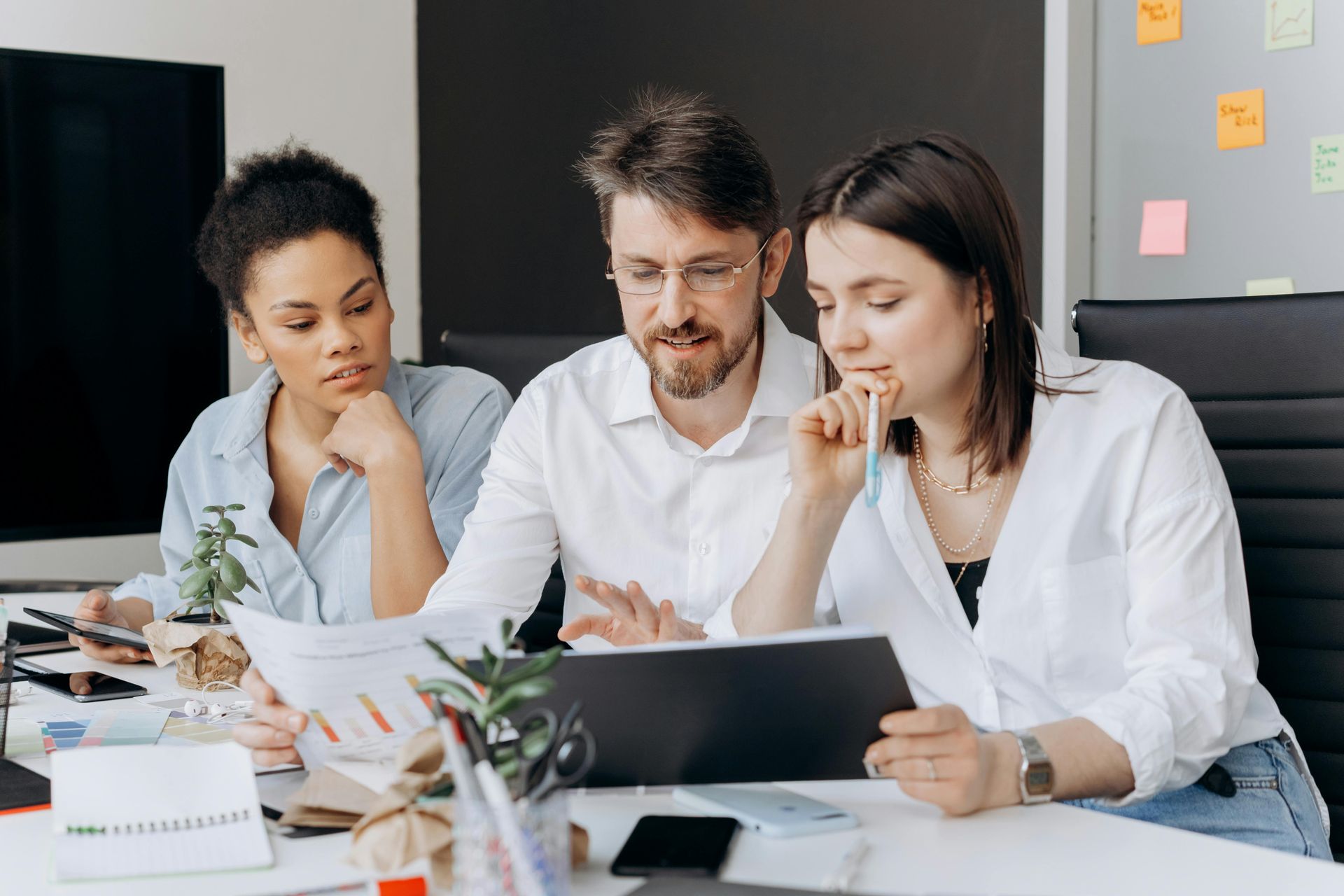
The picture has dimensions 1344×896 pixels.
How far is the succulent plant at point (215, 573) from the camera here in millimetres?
1585

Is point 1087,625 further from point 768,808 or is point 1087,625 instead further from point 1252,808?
point 768,808

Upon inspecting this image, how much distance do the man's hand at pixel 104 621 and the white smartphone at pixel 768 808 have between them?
89cm

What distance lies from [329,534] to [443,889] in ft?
4.01

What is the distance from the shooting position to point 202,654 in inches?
61.2

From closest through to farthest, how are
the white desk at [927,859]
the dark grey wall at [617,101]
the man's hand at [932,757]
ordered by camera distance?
the white desk at [927,859]
the man's hand at [932,757]
the dark grey wall at [617,101]

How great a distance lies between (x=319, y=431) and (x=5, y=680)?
86cm

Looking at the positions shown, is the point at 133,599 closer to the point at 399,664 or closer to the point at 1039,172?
the point at 399,664

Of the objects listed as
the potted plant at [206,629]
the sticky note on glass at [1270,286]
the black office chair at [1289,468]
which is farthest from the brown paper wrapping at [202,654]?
the sticky note on glass at [1270,286]

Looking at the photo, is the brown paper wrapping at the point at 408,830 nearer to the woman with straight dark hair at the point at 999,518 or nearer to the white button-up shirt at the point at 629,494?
the woman with straight dark hair at the point at 999,518

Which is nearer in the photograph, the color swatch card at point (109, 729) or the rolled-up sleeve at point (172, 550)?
the color swatch card at point (109, 729)

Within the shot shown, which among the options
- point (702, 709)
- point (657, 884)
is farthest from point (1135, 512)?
point (657, 884)

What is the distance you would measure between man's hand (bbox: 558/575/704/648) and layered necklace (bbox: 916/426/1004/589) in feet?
1.06

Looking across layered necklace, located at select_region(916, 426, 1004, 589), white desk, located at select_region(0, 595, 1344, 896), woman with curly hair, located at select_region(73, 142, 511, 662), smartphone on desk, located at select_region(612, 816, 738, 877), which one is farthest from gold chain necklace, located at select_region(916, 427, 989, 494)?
woman with curly hair, located at select_region(73, 142, 511, 662)

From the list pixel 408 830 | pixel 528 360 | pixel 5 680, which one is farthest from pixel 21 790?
pixel 528 360
